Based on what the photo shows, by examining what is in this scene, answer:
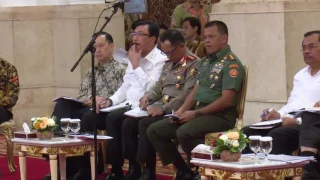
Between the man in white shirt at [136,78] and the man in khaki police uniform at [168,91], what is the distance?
212 mm

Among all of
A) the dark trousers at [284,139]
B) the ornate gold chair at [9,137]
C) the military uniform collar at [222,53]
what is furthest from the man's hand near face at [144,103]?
the ornate gold chair at [9,137]

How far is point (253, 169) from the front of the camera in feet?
19.0

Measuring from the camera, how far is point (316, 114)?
6.40 metres

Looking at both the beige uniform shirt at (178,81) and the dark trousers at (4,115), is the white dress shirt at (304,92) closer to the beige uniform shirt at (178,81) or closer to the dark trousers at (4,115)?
the beige uniform shirt at (178,81)

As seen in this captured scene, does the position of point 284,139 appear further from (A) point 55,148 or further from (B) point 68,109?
(B) point 68,109

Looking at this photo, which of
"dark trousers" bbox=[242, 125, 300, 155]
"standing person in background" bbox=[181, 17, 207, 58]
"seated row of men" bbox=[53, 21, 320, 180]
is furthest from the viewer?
"standing person in background" bbox=[181, 17, 207, 58]

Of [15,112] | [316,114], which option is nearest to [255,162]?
[316,114]

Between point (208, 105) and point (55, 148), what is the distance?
54.5 inches

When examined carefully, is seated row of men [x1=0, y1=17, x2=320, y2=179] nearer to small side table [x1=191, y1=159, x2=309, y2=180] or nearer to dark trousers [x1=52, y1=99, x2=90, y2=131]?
dark trousers [x1=52, y1=99, x2=90, y2=131]

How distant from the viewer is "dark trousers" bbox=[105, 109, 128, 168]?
26.6 ft

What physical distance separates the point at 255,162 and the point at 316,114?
739mm

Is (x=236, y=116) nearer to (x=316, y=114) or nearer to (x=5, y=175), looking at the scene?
(x=316, y=114)

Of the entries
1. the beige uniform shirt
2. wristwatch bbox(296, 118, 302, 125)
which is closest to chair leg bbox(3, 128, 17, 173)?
the beige uniform shirt

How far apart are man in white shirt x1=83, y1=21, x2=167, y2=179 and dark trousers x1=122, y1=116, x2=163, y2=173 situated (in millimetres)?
165
